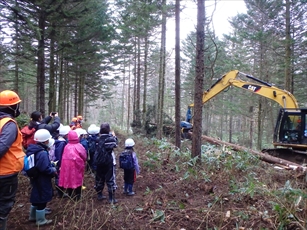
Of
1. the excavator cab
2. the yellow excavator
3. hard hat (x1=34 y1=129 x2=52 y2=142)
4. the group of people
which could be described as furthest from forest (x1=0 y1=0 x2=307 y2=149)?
hard hat (x1=34 y1=129 x2=52 y2=142)

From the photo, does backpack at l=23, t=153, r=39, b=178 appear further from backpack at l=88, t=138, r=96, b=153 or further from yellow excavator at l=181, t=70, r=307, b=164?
yellow excavator at l=181, t=70, r=307, b=164

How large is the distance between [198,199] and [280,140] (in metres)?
7.62

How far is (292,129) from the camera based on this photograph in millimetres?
10602

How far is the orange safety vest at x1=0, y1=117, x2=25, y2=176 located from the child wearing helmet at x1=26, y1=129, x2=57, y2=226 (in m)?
0.59

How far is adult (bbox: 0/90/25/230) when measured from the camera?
2923 millimetres

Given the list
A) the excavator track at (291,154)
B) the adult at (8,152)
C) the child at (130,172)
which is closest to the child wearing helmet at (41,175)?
the adult at (8,152)

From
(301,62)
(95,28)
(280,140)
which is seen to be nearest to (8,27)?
(95,28)

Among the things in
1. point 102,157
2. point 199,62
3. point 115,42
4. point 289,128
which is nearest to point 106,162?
point 102,157

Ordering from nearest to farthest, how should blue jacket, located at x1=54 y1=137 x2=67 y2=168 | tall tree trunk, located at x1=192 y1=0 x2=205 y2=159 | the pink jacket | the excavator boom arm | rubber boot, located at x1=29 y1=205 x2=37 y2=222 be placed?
1. rubber boot, located at x1=29 y1=205 x2=37 y2=222
2. the pink jacket
3. blue jacket, located at x1=54 y1=137 x2=67 y2=168
4. tall tree trunk, located at x1=192 y1=0 x2=205 y2=159
5. the excavator boom arm

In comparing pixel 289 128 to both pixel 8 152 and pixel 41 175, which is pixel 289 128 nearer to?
pixel 41 175

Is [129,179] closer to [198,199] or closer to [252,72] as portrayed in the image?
[198,199]

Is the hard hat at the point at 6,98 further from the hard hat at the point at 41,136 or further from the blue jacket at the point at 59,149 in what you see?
the blue jacket at the point at 59,149

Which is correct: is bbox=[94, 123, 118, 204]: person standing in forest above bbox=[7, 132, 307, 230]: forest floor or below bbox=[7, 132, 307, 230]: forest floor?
above

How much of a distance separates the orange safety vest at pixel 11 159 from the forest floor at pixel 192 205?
3.31ft
